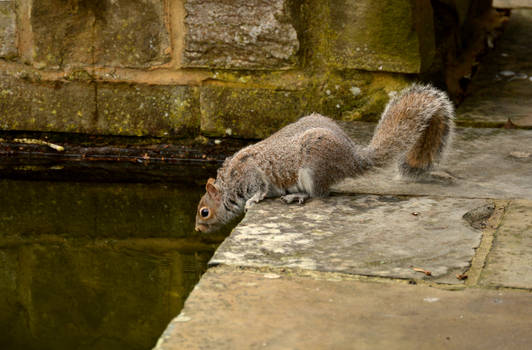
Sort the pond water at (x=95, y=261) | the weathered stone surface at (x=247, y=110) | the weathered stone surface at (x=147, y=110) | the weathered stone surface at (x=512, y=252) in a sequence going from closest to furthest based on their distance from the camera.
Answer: the weathered stone surface at (x=512, y=252), the pond water at (x=95, y=261), the weathered stone surface at (x=247, y=110), the weathered stone surface at (x=147, y=110)

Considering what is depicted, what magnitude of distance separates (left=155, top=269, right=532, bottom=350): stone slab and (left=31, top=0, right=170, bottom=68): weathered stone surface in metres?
2.52

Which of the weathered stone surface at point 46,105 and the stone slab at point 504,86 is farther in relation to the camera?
the weathered stone surface at point 46,105

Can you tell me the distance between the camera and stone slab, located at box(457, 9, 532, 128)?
14.0 feet

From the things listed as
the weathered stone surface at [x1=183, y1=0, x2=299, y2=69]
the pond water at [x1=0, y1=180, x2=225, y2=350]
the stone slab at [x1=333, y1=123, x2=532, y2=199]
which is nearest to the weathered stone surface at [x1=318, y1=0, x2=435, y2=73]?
the weathered stone surface at [x1=183, y1=0, x2=299, y2=69]

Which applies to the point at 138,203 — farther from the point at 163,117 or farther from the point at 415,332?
the point at 415,332

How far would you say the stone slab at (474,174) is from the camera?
10.2 feet

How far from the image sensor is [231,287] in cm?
217

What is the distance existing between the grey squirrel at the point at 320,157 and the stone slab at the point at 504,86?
1041 millimetres

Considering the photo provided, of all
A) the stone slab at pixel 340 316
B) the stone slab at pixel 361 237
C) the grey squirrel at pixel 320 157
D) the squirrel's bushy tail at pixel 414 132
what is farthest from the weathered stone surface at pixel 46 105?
the stone slab at pixel 340 316

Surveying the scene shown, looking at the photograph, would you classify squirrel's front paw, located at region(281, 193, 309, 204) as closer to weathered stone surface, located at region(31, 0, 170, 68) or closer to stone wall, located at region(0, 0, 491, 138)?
stone wall, located at region(0, 0, 491, 138)

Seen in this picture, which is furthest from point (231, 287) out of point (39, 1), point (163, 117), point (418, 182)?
point (39, 1)

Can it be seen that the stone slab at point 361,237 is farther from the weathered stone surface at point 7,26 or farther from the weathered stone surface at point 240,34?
the weathered stone surface at point 7,26

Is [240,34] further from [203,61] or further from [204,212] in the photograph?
[204,212]

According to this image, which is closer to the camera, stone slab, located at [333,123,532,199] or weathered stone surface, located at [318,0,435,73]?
stone slab, located at [333,123,532,199]
